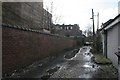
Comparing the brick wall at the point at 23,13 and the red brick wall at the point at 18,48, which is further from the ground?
the brick wall at the point at 23,13

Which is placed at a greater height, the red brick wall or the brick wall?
→ the brick wall

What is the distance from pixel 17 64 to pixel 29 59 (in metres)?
2.26

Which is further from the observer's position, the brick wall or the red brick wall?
the brick wall

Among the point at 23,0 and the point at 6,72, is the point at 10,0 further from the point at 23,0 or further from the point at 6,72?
the point at 6,72

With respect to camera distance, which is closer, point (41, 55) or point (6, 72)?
point (6, 72)

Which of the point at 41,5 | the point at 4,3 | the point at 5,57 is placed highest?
the point at 41,5

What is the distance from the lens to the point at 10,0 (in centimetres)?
2161

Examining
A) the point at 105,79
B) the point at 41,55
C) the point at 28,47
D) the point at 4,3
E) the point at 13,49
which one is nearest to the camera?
the point at 105,79

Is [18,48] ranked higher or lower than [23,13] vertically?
lower

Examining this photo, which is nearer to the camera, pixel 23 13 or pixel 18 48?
pixel 18 48

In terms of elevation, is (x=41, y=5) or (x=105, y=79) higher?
(x=41, y=5)

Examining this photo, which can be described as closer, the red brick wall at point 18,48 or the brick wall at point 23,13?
the red brick wall at point 18,48

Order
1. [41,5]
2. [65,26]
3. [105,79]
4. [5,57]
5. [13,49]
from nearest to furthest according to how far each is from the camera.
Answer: [105,79]
[5,57]
[13,49]
[41,5]
[65,26]

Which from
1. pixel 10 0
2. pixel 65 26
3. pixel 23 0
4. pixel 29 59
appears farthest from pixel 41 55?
pixel 65 26
